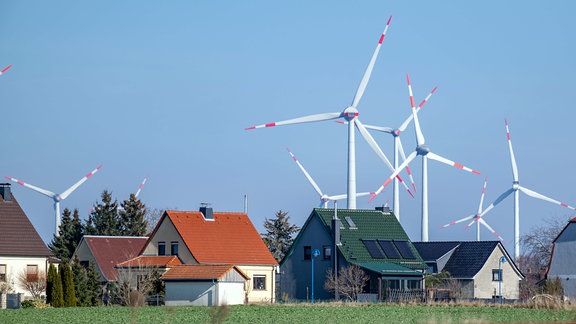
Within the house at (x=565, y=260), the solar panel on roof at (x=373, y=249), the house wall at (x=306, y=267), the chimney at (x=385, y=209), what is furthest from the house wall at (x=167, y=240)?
the house at (x=565, y=260)

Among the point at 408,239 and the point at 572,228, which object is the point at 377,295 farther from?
the point at 572,228

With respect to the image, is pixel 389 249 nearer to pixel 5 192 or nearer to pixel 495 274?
pixel 495 274

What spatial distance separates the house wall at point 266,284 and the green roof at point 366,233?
4.62 meters

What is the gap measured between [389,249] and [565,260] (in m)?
11.1

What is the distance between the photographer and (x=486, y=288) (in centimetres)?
8356

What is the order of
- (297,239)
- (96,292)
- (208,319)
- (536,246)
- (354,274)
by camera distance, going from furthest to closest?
(536,246), (297,239), (354,274), (96,292), (208,319)

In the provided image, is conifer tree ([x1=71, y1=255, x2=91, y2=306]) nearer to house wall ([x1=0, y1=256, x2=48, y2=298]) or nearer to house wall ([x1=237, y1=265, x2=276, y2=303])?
house wall ([x1=0, y1=256, x2=48, y2=298])

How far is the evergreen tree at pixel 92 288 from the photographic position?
67.6m

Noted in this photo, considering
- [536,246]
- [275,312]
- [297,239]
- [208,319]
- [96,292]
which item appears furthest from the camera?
[536,246]

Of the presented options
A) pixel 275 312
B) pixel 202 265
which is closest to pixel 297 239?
pixel 202 265

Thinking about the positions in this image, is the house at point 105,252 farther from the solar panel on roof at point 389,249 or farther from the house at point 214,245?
the solar panel on roof at point 389,249

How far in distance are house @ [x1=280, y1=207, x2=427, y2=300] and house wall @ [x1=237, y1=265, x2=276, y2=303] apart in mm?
2302

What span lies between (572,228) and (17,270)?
3492cm

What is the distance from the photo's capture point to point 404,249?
80875mm
